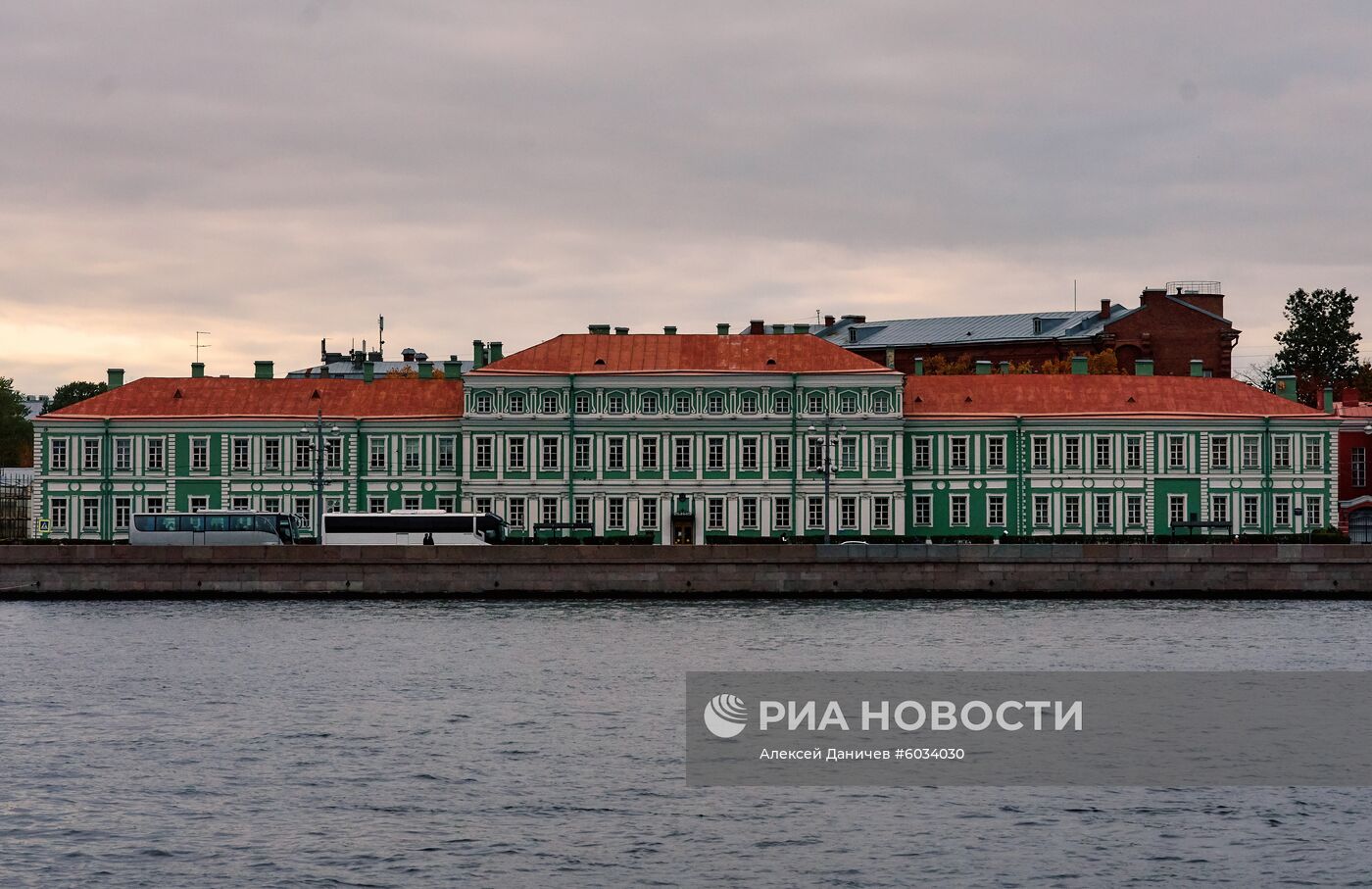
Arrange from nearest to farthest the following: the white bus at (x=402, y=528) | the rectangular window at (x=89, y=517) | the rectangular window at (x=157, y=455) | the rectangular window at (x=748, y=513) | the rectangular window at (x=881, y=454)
Result: 1. the white bus at (x=402, y=528)
2. the rectangular window at (x=89, y=517)
3. the rectangular window at (x=881, y=454)
4. the rectangular window at (x=748, y=513)
5. the rectangular window at (x=157, y=455)

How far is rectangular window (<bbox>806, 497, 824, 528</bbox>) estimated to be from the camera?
3415 inches

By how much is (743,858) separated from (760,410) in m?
60.6

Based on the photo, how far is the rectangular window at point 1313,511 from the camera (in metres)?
87.8

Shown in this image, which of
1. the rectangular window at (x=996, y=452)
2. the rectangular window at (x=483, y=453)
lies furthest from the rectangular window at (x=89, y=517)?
the rectangular window at (x=996, y=452)

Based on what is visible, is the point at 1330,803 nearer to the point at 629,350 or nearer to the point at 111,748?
the point at 111,748

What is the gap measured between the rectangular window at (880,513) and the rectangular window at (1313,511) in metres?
18.0

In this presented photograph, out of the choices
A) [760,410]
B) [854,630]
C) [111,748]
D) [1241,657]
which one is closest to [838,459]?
[760,410]

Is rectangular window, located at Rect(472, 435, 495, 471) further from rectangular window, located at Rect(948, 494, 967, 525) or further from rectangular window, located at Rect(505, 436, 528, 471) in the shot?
rectangular window, located at Rect(948, 494, 967, 525)

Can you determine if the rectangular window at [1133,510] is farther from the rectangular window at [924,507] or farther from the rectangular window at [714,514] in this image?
the rectangular window at [714,514]

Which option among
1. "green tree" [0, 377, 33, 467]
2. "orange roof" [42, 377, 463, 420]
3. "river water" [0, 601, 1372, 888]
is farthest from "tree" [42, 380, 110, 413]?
"river water" [0, 601, 1372, 888]

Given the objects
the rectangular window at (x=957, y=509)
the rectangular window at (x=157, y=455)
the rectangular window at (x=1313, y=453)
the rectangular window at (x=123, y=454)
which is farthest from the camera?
the rectangular window at (x=1313, y=453)

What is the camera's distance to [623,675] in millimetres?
45156

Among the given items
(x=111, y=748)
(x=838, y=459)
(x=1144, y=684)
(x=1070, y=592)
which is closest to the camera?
(x=111, y=748)

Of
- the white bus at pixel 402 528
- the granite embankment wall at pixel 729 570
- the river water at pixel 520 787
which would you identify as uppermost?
the white bus at pixel 402 528
